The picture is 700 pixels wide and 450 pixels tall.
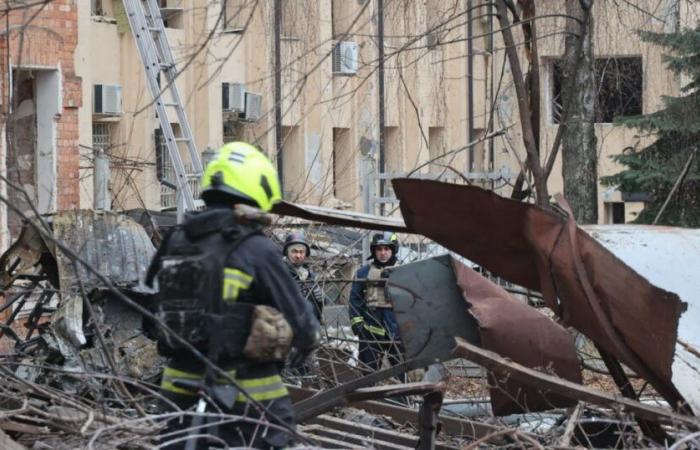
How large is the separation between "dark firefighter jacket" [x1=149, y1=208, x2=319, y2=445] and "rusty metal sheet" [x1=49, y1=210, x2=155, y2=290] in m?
4.98

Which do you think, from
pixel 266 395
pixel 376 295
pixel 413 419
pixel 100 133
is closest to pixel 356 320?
pixel 376 295

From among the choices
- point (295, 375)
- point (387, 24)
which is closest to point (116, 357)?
point (295, 375)

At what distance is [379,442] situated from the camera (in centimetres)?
680

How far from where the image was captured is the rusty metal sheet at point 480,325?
244 inches

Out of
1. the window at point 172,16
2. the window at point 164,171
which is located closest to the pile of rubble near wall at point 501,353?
the window at point 164,171

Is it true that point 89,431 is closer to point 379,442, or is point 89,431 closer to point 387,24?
point 379,442

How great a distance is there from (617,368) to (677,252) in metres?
0.62

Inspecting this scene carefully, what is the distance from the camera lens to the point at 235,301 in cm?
509

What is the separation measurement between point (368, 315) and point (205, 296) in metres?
5.64

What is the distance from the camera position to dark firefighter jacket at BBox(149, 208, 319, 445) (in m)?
5.08

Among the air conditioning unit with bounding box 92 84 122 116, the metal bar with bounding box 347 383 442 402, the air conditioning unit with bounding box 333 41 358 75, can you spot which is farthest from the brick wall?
the metal bar with bounding box 347 383 442 402

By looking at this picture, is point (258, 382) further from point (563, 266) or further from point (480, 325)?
point (563, 266)

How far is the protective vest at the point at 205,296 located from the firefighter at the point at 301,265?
187 inches

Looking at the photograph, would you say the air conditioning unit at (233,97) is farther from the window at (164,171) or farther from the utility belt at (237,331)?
the utility belt at (237,331)
